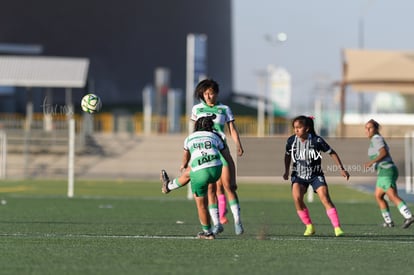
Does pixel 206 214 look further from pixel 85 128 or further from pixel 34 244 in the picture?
pixel 85 128

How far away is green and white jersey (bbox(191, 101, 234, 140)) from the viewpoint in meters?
16.0

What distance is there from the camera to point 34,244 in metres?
13.7

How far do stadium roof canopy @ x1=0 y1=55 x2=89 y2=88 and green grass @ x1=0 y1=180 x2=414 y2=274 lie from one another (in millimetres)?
26041


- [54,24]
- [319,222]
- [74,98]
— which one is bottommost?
[319,222]

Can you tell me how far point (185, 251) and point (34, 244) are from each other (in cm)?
197

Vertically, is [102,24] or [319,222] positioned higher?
[102,24]

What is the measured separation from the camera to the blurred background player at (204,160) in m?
14.8

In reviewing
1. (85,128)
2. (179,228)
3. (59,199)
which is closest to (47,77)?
(85,128)

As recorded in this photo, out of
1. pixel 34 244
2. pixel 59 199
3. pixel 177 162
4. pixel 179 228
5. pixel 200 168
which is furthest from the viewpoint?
pixel 177 162

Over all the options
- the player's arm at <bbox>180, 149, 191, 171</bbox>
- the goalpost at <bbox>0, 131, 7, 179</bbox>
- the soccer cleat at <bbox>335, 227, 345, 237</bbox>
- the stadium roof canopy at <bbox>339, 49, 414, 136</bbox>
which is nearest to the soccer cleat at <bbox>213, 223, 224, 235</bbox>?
the player's arm at <bbox>180, 149, 191, 171</bbox>

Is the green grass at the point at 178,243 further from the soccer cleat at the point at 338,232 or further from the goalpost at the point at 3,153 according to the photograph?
the goalpost at the point at 3,153

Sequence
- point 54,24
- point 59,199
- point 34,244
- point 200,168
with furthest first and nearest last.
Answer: point 54,24
point 59,199
point 200,168
point 34,244

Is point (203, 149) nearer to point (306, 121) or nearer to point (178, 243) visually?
point (178, 243)

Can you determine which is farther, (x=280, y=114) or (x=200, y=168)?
(x=280, y=114)
